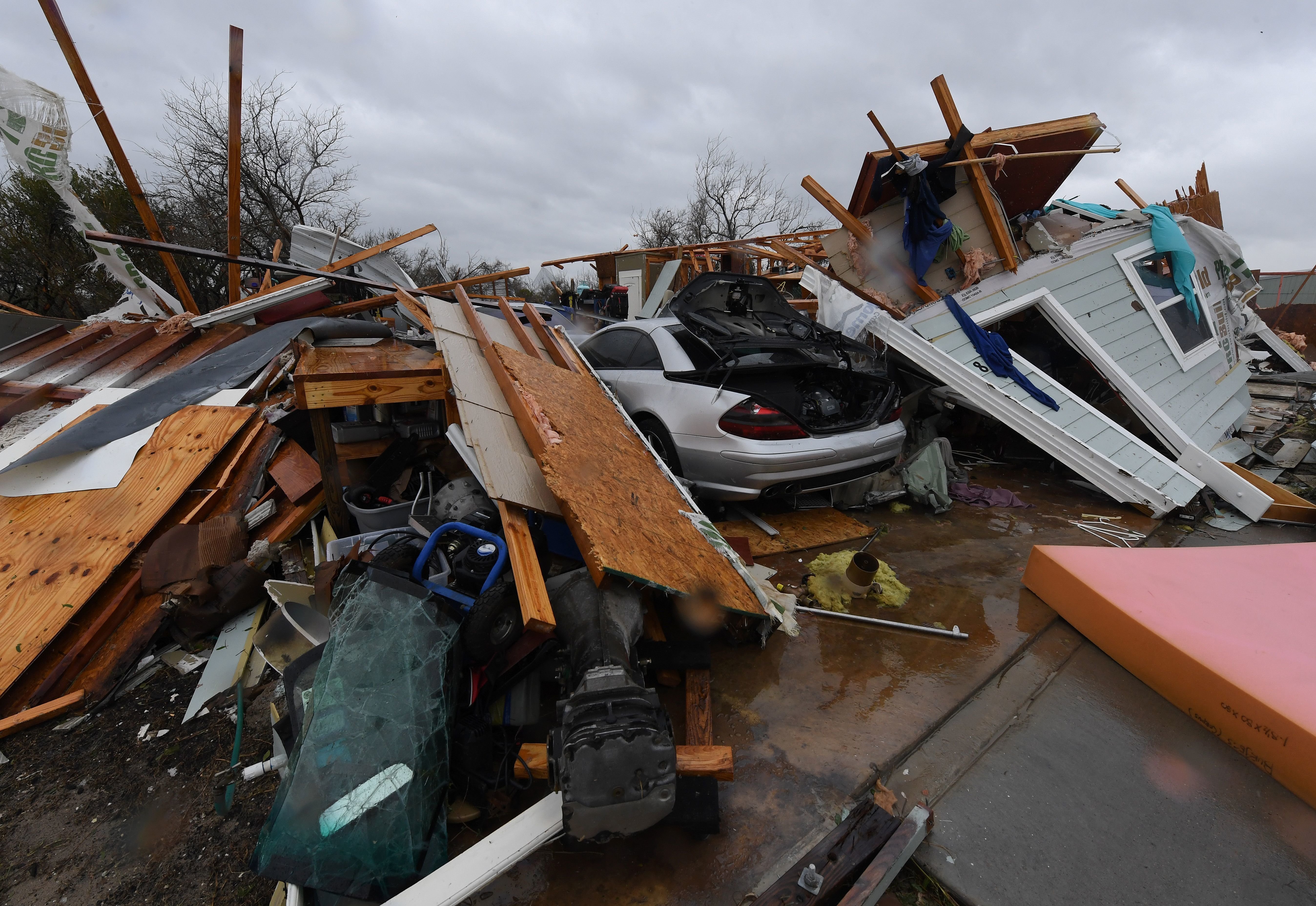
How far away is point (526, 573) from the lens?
81.4 inches

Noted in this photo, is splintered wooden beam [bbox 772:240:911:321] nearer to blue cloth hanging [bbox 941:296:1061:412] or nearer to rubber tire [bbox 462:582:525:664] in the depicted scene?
blue cloth hanging [bbox 941:296:1061:412]

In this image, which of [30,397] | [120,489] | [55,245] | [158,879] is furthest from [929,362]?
[55,245]

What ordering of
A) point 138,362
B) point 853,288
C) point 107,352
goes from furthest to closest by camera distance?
point 853,288, point 107,352, point 138,362

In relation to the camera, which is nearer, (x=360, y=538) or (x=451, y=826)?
(x=451, y=826)

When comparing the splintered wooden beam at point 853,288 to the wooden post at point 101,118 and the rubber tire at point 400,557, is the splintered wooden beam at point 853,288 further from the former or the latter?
the wooden post at point 101,118

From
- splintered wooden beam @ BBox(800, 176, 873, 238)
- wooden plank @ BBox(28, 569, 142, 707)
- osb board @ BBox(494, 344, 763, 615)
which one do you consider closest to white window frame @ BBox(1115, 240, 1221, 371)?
splintered wooden beam @ BBox(800, 176, 873, 238)

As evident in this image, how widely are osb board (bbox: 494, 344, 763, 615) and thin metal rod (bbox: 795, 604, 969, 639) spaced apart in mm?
799

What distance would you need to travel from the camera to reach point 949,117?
5035mm

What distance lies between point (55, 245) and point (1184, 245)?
67.2 feet

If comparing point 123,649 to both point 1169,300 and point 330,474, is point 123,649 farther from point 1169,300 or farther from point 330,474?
point 1169,300

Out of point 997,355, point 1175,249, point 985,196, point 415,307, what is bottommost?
point 997,355

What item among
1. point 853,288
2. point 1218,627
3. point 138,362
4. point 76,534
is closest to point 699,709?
point 1218,627

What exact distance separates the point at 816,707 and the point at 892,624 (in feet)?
2.71

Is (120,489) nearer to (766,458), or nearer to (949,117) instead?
(766,458)
